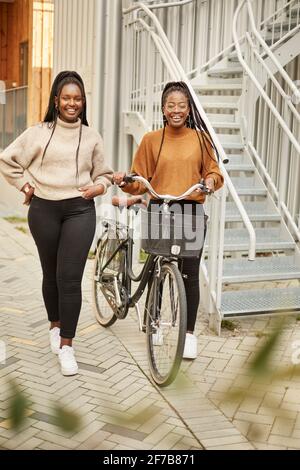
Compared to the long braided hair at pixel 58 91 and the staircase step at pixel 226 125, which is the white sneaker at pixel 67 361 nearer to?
the long braided hair at pixel 58 91

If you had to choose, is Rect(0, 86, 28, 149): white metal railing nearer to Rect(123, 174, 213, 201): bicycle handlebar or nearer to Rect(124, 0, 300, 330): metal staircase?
Rect(124, 0, 300, 330): metal staircase

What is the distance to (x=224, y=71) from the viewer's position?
7223mm

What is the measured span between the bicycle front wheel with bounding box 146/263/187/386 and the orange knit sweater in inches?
19.2

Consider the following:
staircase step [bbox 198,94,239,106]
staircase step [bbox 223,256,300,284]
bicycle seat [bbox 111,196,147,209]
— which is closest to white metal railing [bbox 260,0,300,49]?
staircase step [bbox 198,94,239,106]

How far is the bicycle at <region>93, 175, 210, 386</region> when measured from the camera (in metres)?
3.62

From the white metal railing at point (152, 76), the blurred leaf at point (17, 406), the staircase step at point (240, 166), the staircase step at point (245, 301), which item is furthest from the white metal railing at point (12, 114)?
the blurred leaf at point (17, 406)

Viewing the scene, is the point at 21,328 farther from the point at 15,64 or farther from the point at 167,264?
the point at 15,64

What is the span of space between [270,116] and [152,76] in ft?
5.41

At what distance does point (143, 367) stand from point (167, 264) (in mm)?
778

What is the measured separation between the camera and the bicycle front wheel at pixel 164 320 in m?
3.65

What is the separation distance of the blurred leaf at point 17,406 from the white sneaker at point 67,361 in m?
3.39

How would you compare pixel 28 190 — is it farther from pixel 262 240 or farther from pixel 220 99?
pixel 220 99
